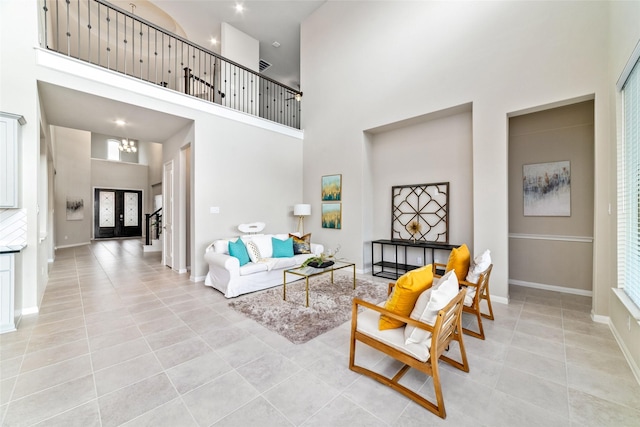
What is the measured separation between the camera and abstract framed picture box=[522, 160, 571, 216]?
13.3ft

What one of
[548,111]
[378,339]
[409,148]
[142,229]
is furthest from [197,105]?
[142,229]

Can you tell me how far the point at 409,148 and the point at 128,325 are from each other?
523cm

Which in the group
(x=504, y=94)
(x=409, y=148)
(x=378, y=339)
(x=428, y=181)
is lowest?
(x=378, y=339)

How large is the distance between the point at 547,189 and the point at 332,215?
3.83 meters

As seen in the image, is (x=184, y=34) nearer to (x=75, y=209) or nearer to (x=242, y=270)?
(x=242, y=270)

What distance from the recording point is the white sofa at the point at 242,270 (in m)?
3.96

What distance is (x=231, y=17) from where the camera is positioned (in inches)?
253

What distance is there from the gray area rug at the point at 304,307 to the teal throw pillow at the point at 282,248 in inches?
21.9

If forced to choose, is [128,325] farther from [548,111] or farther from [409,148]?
[548,111]

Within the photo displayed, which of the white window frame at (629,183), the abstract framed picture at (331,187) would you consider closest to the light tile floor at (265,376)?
→ the white window frame at (629,183)

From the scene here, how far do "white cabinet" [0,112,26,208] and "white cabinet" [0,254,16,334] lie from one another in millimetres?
681

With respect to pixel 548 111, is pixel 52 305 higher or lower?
lower

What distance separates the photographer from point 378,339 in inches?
77.8

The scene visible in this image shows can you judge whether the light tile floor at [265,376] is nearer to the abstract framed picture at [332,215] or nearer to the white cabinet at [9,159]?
the white cabinet at [9,159]
